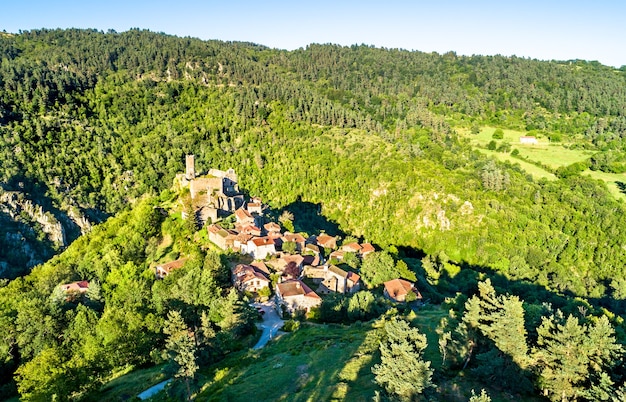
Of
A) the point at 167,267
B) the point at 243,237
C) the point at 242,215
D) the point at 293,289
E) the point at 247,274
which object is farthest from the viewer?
the point at 242,215

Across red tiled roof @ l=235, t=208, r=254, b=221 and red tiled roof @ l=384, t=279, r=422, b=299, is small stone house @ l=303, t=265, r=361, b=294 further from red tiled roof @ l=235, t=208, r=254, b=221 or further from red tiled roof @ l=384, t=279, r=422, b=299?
red tiled roof @ l=235, t=208, r=254, b=221

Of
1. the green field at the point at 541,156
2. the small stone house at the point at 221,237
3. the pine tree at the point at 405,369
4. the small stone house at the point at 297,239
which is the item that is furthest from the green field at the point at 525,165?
the pine tree at the point at 405,369

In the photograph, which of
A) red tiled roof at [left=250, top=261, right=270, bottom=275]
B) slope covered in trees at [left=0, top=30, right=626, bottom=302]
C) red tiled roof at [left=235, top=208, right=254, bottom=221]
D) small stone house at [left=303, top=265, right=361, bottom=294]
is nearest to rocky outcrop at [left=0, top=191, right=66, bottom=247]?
slope covered in trees at [left=0, top=30, right=626, bottom=302]

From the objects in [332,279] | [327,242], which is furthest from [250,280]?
[327,242]

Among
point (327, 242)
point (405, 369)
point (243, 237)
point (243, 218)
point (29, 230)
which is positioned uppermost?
point (405, 369)

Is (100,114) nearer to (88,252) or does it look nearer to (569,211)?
(88,252)

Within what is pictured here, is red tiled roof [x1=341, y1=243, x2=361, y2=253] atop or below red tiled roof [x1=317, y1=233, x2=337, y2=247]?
below

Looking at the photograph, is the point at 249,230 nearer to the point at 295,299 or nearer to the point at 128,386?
the point at 295,299
